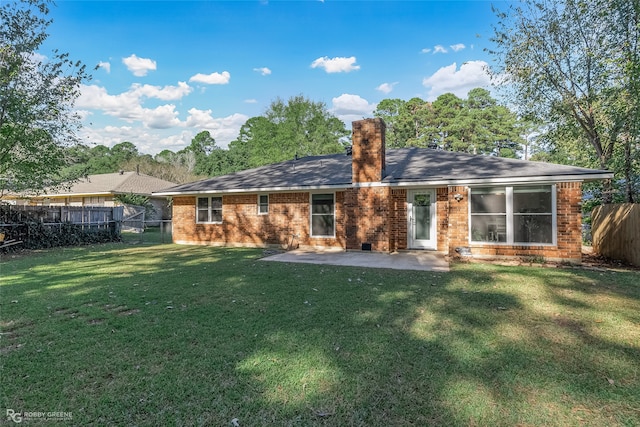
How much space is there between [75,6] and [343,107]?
34.1m

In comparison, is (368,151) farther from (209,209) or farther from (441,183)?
(209,209)

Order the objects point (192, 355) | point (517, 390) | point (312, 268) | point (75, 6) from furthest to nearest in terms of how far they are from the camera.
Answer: point (75, 6), point (312, 268), point (192, 355), point (517, 390)

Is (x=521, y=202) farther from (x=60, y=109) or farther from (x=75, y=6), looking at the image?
(x=60, y=109)

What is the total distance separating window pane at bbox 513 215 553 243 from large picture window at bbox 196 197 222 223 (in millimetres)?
11122

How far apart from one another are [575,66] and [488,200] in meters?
7.50

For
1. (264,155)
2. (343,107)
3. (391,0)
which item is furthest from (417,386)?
(343,107)

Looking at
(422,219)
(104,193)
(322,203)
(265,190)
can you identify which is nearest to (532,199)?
(422,219)

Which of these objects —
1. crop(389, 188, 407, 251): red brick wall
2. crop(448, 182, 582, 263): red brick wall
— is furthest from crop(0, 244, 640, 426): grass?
crop(389, 188, 407, 251): red brick wall

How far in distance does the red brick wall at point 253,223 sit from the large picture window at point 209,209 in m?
0.24

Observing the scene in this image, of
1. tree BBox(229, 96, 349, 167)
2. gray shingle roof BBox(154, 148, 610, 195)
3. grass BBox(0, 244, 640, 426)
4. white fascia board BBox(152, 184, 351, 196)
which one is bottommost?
grass BBox(0, 244, 640, 426)

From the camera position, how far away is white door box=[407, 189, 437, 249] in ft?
37.3

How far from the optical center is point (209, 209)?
14516 mm

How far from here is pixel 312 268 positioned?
8367 mm

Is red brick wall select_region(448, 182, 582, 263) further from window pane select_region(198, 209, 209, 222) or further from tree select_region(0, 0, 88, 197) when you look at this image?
tree select_region(0, 0, 88, 197)
